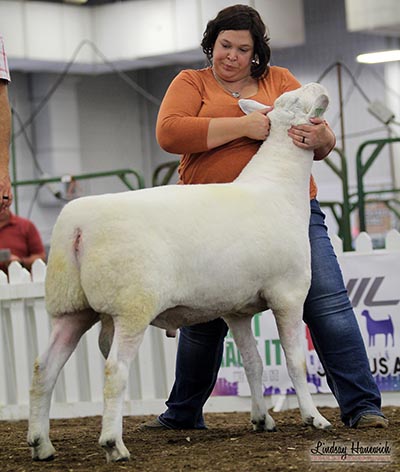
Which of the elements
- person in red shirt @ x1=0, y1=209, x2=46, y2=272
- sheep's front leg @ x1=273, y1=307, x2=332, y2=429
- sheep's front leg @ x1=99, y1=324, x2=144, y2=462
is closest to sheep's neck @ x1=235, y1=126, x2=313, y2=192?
sheep's front leg @ x1=273, y1=307, x2=332, y2=429

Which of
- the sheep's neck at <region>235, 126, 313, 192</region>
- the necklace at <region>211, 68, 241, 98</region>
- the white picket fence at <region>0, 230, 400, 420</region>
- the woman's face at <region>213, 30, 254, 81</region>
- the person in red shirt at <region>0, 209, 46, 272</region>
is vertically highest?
the woman's face at <region>213, 30, 254, 81</region>

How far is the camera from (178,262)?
403 cm

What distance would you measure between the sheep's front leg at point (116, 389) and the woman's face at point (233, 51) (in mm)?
1417

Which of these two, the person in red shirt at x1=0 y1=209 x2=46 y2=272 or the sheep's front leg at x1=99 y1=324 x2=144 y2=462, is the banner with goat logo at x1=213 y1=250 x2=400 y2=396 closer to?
the sheep's front leg at x1=99 y1=324 x2=144 y2=462

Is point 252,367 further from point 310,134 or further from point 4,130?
point 4,130

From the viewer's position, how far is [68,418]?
722 centimetres

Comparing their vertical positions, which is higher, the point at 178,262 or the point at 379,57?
the point at 379,57

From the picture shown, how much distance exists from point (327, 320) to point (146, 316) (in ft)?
3.87

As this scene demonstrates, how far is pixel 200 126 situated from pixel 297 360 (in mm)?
1114

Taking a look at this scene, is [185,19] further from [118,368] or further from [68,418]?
[118,368]

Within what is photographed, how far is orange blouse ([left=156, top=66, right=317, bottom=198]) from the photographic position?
4605 millimetres

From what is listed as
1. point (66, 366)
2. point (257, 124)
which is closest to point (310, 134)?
point (257, 124)

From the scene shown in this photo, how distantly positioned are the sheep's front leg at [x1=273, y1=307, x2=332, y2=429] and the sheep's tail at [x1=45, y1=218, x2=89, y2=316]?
94 cm

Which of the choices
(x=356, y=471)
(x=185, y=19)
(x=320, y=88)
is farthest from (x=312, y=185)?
(x=185, y=19)
